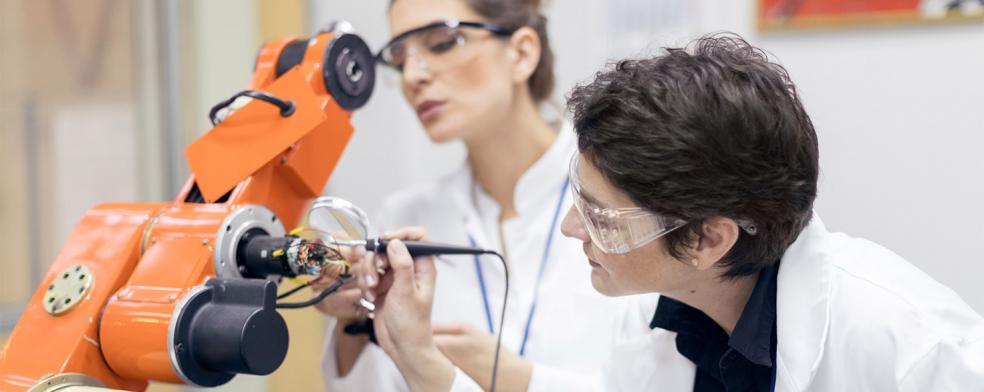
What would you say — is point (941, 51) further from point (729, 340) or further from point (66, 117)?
point (66, 117)

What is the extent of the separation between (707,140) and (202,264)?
65 centimetres

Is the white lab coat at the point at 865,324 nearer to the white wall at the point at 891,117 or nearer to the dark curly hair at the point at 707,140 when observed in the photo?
the dark curly hair at the point at 707,140

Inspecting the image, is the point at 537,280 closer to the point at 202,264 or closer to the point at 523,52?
the point at 523,52

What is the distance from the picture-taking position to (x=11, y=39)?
197cm

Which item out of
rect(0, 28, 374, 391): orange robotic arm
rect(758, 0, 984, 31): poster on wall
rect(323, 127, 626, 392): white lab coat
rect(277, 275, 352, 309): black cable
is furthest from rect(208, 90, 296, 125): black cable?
rect(758, 0, 984, 31): poster on wall

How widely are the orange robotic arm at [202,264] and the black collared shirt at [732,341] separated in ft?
→ 1.87

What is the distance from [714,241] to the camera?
1.11 meters

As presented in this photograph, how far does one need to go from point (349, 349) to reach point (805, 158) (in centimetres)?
99

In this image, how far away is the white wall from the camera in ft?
6.43

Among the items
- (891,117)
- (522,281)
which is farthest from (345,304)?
(891,117)

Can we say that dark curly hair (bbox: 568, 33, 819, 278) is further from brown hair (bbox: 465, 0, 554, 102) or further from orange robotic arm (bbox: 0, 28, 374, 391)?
brown hair (bbox: 465, 0, 554, 102)

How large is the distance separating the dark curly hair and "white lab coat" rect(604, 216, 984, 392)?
7cm

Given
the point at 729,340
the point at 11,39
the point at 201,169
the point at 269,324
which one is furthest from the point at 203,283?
the point at 11,39

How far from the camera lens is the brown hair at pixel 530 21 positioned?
5.67 ft
